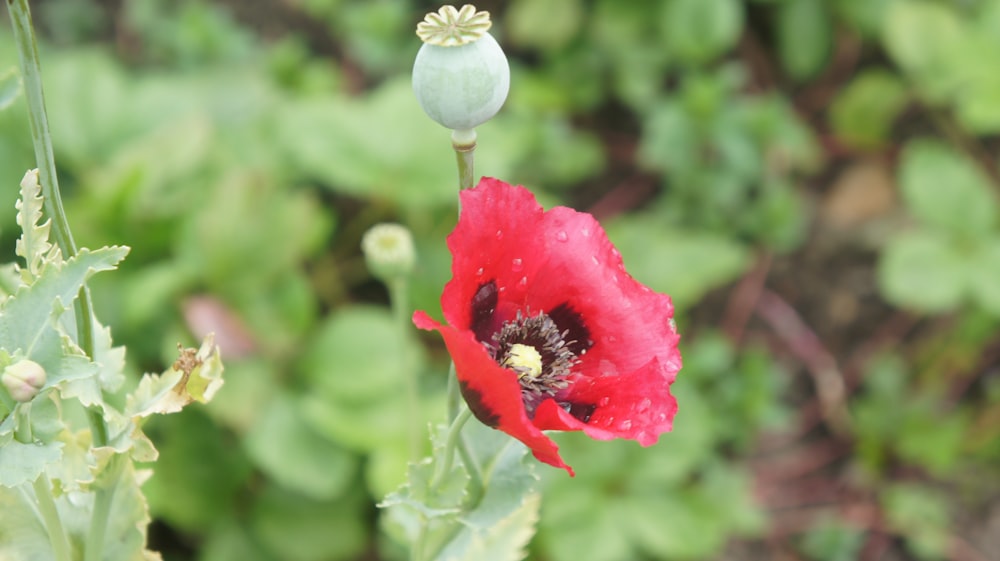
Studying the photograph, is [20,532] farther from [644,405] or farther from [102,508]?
[644,405]

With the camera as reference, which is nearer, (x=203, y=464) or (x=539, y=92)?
(x=203, y=464)

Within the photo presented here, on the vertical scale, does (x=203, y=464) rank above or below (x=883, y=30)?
Answer: below

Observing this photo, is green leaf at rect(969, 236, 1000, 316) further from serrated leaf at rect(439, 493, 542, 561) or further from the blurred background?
serrated leaf at rect(439, 493, 542, 561)

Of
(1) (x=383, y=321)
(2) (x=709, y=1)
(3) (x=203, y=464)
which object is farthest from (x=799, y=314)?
(3) (x=203, y=464)

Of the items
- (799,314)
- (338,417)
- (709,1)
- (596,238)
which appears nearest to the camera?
(596,238)

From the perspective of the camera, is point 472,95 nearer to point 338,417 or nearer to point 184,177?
point 338,417

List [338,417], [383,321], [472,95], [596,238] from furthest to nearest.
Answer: [383,321] → [338,417] → [596,238] → [472,95]

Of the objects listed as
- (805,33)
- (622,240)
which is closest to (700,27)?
(805,33)

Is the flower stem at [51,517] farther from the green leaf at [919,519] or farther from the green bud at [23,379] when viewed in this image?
the green leaf at [919,519]
